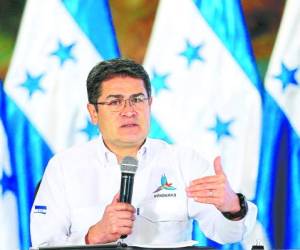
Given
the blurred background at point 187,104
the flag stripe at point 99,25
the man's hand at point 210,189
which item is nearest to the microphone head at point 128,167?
the man's hand at point 210,189

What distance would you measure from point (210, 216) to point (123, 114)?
683 millimetres

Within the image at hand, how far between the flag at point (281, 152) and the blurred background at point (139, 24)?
0.26 feet

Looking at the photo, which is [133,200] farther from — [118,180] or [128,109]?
[128,109]

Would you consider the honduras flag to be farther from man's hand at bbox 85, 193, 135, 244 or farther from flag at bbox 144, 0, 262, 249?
man's hand at bbox 85, 193, 135, 244

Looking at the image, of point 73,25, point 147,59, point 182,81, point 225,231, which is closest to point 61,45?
point 73,25

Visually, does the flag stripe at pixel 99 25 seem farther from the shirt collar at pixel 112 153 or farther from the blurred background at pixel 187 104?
the shirt collar at pixel 112 153

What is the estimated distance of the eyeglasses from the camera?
3.04 metres

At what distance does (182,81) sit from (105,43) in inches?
19.9

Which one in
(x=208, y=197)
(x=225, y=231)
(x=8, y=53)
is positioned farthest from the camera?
(x=8, y=53)

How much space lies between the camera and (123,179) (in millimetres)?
2336

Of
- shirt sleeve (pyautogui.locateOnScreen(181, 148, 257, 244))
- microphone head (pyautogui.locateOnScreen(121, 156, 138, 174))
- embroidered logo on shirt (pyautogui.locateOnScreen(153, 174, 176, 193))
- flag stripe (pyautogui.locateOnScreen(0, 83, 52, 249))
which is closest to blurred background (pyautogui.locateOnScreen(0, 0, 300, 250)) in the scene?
flag stripe (pyautogui.locateOnScreen(0, 83, 52, 249))

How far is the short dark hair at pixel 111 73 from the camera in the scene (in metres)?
3.11

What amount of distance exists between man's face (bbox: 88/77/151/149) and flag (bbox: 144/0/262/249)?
589 mm

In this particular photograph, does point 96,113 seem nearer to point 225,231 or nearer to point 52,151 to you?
point 52,151
